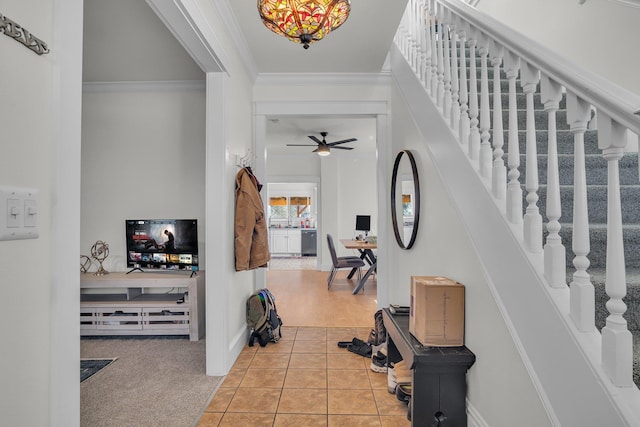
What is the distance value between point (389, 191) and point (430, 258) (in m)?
1.31

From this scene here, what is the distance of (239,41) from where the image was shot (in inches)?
110

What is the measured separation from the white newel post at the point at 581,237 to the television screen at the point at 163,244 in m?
3.19

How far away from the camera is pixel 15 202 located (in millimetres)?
777

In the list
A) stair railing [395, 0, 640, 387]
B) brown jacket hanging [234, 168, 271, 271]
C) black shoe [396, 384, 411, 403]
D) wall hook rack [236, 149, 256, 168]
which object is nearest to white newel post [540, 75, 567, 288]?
stair railing [395, 0, 640, 387]

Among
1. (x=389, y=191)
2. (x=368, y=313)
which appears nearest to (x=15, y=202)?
(x=389, y=191)

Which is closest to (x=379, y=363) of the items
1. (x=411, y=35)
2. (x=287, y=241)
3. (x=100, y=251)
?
(x=411, y=35)

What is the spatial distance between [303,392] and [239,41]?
2788 mm

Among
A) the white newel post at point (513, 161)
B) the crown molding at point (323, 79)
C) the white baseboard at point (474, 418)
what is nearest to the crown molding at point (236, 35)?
the crown molding at point (323, 79)

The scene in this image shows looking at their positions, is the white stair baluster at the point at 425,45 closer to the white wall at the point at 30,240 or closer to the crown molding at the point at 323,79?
the crown molding at the point at 323,79

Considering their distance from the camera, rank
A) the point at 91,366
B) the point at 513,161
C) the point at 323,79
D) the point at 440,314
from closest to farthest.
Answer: the point at 513,161
the point at 440,314
the point at 91,366
the point at 323,79

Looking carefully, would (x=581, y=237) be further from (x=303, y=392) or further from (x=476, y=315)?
(x=303, y=392)

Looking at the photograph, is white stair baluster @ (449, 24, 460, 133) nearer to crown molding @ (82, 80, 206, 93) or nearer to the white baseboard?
the white baseboard

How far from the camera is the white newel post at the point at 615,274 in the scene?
2.97 feet

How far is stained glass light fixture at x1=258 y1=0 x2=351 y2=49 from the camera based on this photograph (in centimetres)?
166
